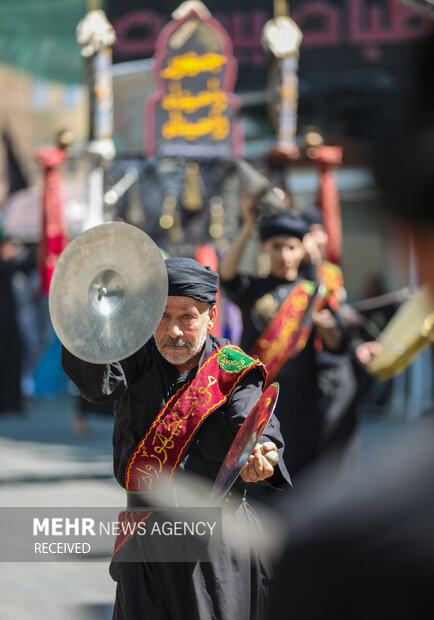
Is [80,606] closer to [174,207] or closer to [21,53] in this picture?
[174,207]

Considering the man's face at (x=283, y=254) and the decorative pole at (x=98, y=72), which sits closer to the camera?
the man's face at (x=283, y=254)

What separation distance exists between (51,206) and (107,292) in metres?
7.26

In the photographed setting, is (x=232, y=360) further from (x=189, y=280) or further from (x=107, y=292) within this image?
(x=107, y=292)

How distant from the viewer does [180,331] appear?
121 inches

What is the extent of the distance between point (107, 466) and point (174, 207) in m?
3.35

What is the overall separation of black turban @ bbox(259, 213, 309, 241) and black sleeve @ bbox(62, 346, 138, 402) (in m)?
2.62

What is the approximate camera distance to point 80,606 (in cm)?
452

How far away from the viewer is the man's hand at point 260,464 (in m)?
2.79

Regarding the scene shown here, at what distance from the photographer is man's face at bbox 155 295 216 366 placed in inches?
121

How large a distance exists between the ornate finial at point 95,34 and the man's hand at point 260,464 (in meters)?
8.23

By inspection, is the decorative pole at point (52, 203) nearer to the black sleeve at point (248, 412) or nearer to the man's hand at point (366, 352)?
the man's hand at point (366, 352)

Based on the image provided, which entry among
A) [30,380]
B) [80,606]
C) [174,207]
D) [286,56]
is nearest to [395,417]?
[174,207]

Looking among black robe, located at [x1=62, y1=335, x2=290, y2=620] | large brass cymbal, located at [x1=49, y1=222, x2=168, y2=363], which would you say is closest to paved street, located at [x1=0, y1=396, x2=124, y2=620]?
black robe, located at [x1=62, y1=335, x2=290, y2=620]

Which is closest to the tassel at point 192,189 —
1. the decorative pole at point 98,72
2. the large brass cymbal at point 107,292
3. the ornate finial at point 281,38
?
the decorative pole at point 98,72
